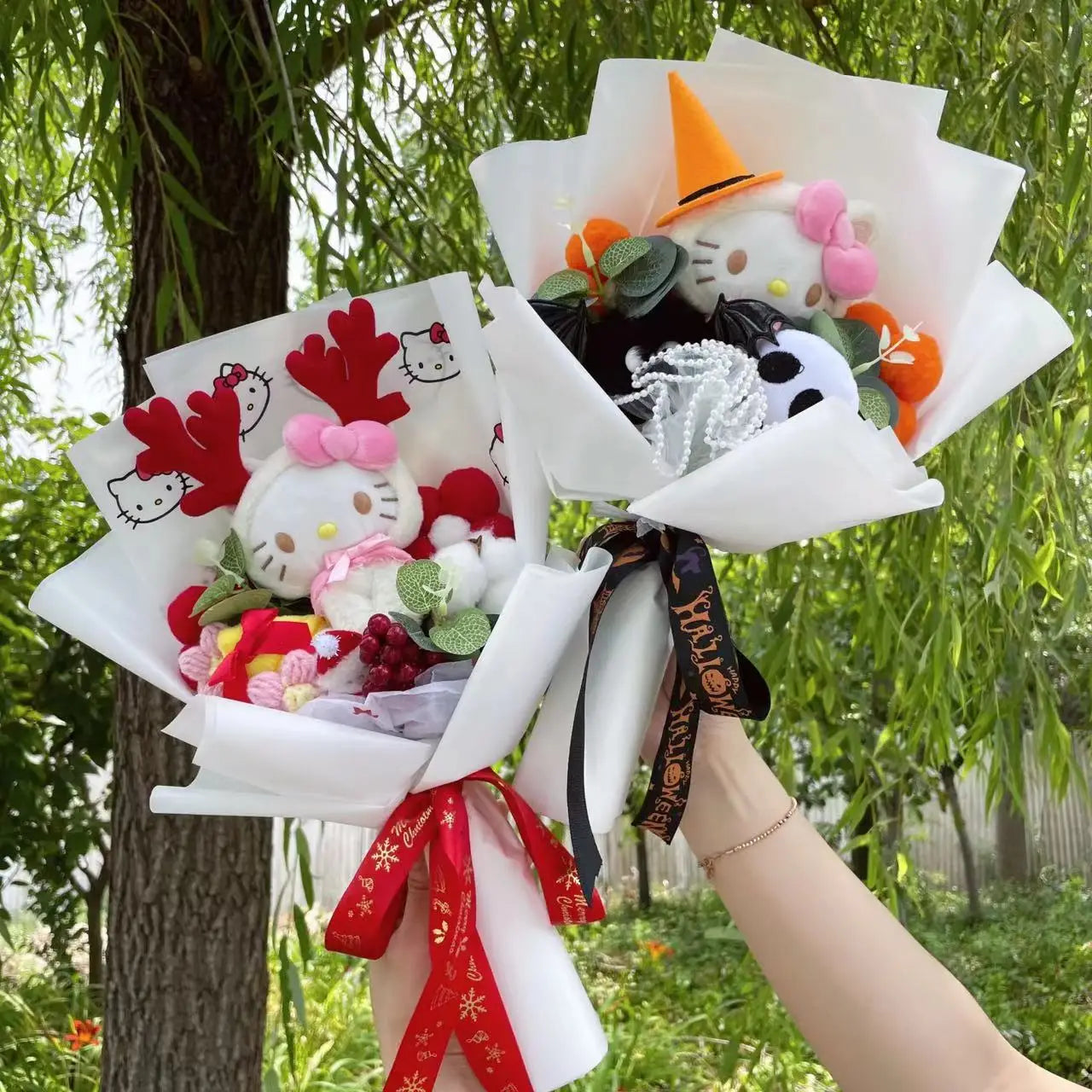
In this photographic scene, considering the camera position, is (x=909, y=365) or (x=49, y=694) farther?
(x=49, y=694)

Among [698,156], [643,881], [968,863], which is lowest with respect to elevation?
[643,881]

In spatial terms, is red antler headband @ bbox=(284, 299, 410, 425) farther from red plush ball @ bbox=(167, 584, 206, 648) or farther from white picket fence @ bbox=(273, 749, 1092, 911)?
white picket fence @ bbox=(273, 749, 1092, 911)

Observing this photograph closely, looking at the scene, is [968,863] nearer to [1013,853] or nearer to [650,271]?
[1013,853]

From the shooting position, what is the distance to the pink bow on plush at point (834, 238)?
676 mm

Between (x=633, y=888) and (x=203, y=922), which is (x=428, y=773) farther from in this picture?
(x=633, y=888)

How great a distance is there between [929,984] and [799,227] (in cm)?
51

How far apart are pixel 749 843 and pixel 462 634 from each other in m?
0.26

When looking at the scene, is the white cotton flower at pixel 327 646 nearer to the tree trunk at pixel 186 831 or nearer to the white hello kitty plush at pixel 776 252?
the white hello kitty plush at pixel 776 252

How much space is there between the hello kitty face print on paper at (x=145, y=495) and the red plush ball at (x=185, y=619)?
0.07 meters

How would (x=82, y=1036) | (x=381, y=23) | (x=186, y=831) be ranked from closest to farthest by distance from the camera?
(x=381, y=23), (x=186, y=831), (x=82, y=1036)

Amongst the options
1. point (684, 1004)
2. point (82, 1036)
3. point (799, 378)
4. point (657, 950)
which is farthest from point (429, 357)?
point (657, 950)

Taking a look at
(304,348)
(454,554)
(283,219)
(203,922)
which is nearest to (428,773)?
(454,554)

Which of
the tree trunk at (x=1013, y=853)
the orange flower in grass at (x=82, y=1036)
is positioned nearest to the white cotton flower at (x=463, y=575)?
the orange flower in grass at (x=82, y=1036)

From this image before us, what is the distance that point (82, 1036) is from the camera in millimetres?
2367
